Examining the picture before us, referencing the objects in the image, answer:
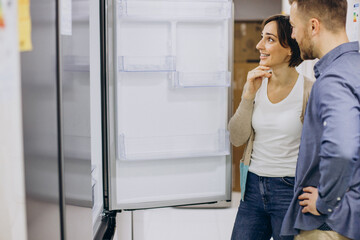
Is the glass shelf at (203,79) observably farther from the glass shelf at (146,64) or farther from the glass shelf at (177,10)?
the glass shelf at (177,10)

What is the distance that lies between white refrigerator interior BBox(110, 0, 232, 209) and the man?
0.58 metres

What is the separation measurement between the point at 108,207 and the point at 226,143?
0.65 m

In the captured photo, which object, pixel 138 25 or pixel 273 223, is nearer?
pixel 273 223

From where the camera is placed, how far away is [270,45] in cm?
178

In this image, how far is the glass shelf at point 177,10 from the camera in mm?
1839

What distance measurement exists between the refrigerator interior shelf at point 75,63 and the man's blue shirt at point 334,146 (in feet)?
2.43

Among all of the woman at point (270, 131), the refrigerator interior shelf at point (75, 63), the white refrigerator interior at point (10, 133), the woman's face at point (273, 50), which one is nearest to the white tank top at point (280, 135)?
the woman at point (270, 131)

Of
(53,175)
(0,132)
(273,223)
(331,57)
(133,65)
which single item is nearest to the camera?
(0,132)

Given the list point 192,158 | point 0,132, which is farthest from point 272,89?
point 0,132

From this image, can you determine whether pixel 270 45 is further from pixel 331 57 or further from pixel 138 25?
pixel 138 25

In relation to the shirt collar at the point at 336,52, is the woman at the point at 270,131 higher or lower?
lower

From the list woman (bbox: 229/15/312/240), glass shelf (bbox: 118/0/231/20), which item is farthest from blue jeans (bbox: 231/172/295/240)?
glass shelf (bbox: 118/0/231/20)

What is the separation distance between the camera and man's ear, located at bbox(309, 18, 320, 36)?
4.55 ft

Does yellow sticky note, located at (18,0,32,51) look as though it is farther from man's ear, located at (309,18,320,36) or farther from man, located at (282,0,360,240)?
man's ear, located at (309,18,320,36)
